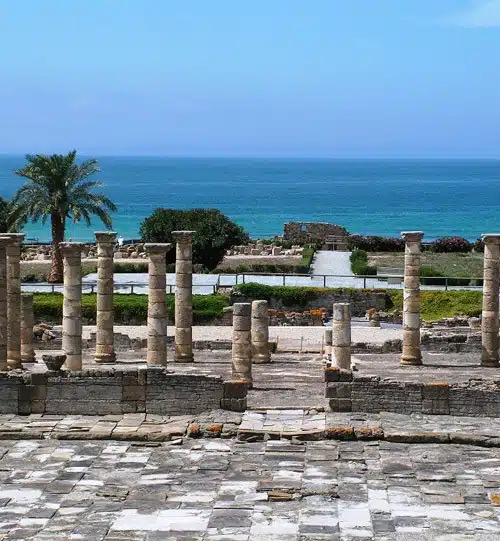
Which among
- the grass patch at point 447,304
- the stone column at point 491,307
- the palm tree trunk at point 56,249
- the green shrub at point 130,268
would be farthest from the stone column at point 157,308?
the green shrub at point 130,268

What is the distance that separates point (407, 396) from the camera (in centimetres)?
2911

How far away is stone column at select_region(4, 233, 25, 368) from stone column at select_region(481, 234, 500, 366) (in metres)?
11.2

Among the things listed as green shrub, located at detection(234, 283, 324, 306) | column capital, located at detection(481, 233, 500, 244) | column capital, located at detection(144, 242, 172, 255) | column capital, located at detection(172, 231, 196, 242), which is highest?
column capital, located at detection(172, 231, 196, 242)

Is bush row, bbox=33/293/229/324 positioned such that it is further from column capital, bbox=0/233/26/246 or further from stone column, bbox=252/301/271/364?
column capital, bbox=0/233/26/246

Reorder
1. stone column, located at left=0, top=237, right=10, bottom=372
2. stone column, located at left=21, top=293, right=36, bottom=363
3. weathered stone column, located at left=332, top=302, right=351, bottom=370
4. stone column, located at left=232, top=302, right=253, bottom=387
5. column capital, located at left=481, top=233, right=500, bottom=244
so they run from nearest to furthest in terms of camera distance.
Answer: stone column, located at left=0, top=237, right=10, bottom=372
stone column, located at left=232, top=302, right=253, bottom=387
weathered stone column, located at left=332, top=302, right=351, bottom=370
column capital, located at left=481, top=233, right=500, bottom=244
stone column, located at left=21, top=293, right=36, bottom=363

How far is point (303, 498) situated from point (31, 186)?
33723mm

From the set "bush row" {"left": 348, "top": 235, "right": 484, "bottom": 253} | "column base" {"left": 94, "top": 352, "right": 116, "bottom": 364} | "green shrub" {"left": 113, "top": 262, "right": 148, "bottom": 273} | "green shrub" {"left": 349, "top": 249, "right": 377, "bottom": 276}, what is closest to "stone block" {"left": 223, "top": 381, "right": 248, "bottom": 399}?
"column base" {"left": 94, "top": 352, "right": 116, "bottom": 364}

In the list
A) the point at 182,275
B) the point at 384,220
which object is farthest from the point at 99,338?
the point at 384,220

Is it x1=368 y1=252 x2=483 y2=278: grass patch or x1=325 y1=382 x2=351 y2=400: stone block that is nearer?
x1=325 y1=382 x2=351 y2=400: stone block

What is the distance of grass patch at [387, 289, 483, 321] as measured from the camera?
4809 cm

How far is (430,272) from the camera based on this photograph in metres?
55.2

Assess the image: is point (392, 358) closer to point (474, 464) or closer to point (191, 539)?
point (474, 464)

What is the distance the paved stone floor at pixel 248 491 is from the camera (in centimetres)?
2148

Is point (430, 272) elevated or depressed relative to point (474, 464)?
elevated
